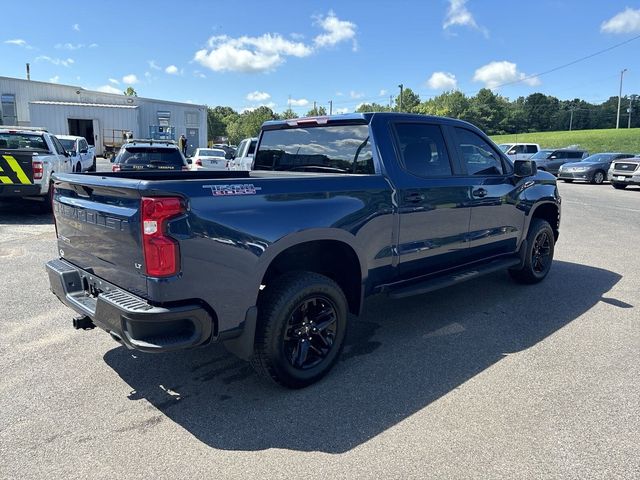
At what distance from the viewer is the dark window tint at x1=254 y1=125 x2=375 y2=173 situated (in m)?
4.07

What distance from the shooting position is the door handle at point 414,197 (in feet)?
13.1

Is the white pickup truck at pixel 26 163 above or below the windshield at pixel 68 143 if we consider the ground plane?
below

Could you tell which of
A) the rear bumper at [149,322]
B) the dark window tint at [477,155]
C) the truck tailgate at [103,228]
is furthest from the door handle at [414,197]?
the truck tailgate at [103,228]

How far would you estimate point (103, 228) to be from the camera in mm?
3021

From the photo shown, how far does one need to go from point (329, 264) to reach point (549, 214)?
3791mm

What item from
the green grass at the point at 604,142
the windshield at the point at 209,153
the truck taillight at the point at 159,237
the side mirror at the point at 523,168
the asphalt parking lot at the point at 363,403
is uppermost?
the green grass at the point at 604,142

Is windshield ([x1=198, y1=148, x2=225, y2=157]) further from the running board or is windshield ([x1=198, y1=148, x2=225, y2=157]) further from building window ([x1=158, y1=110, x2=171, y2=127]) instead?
Result: building window ([x1=158, y1=110, x2=171, y2=127])

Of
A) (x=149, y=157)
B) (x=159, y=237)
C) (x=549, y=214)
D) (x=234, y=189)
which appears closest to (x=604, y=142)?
(x=149, y=157)

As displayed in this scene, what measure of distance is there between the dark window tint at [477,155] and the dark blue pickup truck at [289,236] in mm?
19

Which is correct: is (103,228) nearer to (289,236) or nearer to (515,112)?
(289,236)

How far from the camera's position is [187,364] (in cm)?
377

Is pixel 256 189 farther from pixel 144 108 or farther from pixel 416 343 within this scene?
pixel 144 108

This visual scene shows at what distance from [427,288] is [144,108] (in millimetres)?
42961

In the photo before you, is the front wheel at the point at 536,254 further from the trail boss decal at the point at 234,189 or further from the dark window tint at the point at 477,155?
the trail boss decal at the point at 234,189
